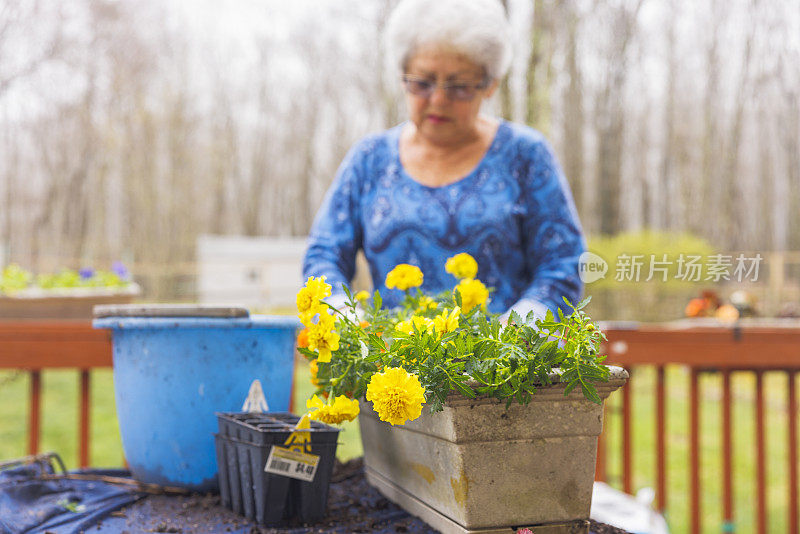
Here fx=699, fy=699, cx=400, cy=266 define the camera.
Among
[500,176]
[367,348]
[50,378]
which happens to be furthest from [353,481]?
[50,378]

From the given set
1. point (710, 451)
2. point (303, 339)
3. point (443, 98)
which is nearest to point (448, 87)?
point (443, 98)

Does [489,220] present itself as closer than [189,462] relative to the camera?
No

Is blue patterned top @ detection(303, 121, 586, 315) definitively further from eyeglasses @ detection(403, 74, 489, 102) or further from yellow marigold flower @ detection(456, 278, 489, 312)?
yellow marigold flower @ detection(456, 278, 489, 312)

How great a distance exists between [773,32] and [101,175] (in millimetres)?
12504

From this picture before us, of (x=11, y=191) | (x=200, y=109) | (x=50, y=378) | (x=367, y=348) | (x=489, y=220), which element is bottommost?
(x=50, y=378)

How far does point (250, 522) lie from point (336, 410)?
0.80 ft

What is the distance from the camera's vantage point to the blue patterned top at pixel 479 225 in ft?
4.84

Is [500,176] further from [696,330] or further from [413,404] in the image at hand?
[696,330]

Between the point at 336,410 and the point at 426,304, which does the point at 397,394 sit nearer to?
the point at 336,410

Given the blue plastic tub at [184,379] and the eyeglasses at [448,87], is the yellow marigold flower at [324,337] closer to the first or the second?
the blue plastic tub at [184,379]

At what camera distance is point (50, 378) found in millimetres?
7180

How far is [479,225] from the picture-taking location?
1.48 meters

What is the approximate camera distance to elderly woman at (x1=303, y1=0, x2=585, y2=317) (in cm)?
142

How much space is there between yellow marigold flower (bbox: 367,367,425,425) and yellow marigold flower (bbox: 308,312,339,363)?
0.14 metres
